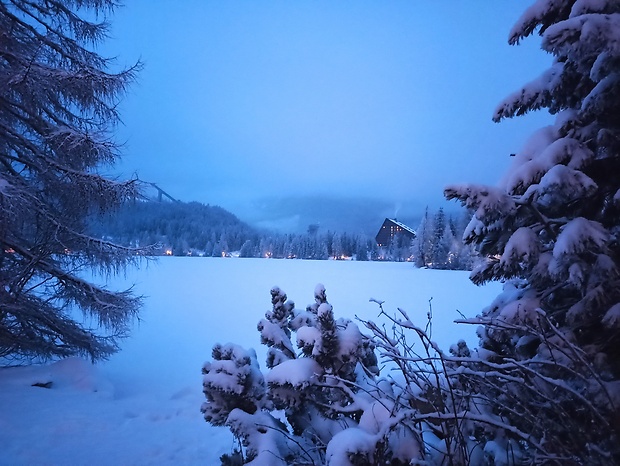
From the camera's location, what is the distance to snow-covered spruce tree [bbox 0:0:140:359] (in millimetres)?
5730

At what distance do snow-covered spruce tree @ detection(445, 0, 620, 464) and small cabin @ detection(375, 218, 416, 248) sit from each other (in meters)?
80.1

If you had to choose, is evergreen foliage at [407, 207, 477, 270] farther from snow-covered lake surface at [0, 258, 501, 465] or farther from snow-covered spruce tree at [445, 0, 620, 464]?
snow-covered spruce tree at [445, 0, 620, 464]

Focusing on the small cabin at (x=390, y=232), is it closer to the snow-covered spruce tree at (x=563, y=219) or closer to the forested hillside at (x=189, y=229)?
the forested hillside at (x=189, y=229)

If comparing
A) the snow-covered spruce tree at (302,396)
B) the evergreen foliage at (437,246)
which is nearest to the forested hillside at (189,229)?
the evergreen foliage at (437,246)

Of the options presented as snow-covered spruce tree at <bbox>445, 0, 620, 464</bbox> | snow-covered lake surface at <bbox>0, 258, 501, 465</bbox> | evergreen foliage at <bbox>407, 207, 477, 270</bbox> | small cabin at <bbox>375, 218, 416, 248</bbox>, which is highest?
small cabin at <bbox>375, 218, 416, 248</bbox>

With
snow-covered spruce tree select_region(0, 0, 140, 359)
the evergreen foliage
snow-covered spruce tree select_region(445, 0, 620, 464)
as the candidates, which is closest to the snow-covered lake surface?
snow-covered spruce tree select_region(0, 0, 140, 359)

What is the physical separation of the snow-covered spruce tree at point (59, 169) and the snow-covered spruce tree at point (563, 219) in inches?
233

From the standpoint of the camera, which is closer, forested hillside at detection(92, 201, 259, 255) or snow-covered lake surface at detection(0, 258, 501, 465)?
snow-covered lake surface at detection(0, 258, 501, 465)

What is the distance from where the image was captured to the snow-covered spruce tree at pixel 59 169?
5.73 m

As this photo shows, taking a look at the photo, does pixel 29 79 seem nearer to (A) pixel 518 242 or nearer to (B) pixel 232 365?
(B) pixel 232 365

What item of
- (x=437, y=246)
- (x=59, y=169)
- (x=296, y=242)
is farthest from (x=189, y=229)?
(x=59, y=169)

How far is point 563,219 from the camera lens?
2.51 m

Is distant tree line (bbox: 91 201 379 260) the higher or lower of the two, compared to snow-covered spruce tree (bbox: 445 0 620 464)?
higher

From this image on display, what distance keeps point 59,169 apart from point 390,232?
3258 inches
